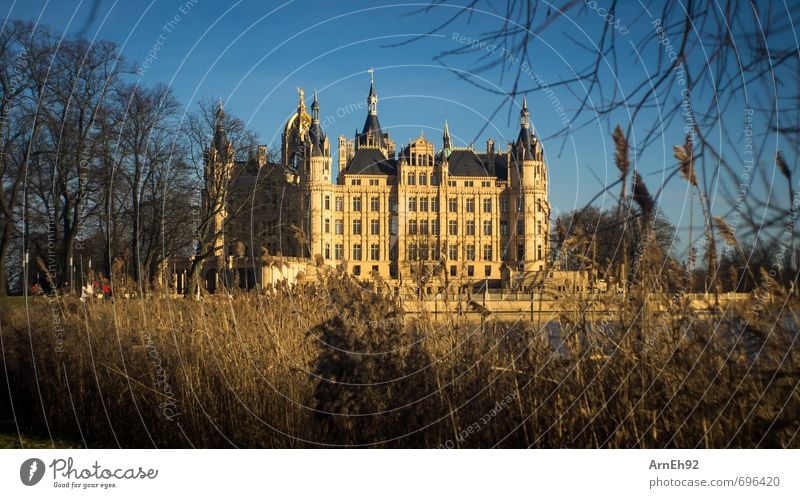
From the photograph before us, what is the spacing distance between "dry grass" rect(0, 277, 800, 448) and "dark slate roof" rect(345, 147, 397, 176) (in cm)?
439

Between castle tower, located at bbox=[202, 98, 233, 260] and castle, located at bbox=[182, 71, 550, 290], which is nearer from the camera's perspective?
castle tower, located at bbox=[202, 98, 233, 260]

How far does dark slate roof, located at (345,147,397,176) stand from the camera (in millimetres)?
9047

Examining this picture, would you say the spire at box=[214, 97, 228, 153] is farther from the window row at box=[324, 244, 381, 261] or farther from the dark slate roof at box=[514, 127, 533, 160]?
the dark slate roof at box=[514, 127, 533, 160]

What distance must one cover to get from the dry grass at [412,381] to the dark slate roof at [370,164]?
4.39 metres

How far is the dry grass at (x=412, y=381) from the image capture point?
292 centimetres

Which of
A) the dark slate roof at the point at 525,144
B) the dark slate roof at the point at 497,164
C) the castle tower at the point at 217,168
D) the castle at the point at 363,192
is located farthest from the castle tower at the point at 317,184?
the dark slate roof at the point at 525,144

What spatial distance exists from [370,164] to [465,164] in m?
1.09

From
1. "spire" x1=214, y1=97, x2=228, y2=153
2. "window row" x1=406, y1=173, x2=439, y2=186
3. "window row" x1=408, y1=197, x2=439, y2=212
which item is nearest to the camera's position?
"spire" x1=214, y1=97, x2=228, y2=153

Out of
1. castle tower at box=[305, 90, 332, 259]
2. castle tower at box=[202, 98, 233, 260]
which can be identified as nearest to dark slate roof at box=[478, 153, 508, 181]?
castle tower at box=[305, 90, 332, 259]

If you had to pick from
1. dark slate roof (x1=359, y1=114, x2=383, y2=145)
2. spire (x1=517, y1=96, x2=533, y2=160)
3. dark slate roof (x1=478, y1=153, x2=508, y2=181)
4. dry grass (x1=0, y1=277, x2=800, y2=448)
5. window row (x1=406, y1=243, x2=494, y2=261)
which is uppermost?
dark slate roof (x1=359, y1=114, x2=383, y2=145)

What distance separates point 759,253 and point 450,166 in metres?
6.05

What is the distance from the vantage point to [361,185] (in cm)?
1002

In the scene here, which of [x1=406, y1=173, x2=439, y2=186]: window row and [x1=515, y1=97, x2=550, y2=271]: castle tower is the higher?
[x1=406, y1=173, x2=439, y2=186]: window row

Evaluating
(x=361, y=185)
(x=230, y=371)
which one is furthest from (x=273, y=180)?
(x=230, y=371)
